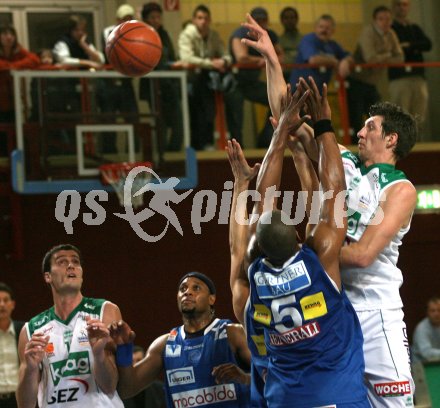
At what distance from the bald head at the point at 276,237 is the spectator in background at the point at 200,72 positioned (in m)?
6.87

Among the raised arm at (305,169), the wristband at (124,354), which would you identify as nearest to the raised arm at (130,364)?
the wristband at (124,354)

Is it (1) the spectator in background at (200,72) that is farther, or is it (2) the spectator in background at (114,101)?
(1) the spectator in background at (200,72)

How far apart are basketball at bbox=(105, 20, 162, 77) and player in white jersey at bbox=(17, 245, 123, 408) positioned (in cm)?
200

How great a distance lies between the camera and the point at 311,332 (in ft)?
17.4

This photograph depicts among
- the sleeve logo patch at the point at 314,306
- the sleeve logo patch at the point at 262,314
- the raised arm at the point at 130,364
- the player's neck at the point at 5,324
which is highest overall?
the sleeve logo patch at the point at 314,306

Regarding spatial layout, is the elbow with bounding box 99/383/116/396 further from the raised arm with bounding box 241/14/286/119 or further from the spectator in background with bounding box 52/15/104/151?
the spectator in background with bounding box 52/15/104/151

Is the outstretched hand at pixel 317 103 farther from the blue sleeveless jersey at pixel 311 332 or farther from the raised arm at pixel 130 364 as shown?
the raised arm at pixel 130 364

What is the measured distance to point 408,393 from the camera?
552cm

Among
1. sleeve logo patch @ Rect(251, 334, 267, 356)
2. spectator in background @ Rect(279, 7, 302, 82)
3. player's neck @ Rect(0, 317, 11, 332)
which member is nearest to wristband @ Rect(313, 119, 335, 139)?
sleeve logo patch @ Rect(251, 334, 267, 356)

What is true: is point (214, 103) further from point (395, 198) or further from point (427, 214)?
point (395, 198)

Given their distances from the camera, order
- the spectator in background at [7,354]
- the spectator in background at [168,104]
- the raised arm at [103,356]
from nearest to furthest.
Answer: the raised arm at [103,356] < the spectator in background at [7,354] < the spectator in background at [168,104]

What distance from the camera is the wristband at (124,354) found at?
6.61 m

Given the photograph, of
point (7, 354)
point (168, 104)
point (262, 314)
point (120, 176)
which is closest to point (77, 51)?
point (168, 104)
